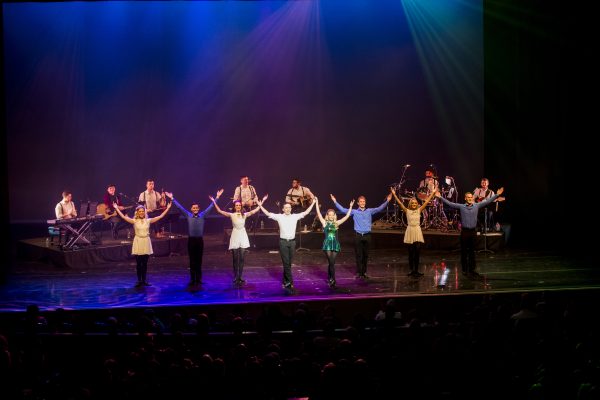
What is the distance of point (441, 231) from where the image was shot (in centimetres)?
1634

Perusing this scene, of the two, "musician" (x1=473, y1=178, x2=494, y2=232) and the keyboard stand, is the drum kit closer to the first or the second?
"musician" (x1=473, y1=178, x2=494, y2=232)

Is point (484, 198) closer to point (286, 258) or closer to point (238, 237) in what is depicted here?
point (286, 258)

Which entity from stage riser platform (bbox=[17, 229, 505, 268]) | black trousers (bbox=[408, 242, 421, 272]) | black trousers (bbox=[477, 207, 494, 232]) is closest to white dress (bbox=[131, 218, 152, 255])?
stage riser platform (bbox=[17, 229, 505, 268])

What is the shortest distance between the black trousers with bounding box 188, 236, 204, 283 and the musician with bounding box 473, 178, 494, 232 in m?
7.00

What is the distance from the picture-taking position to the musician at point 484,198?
1515 cm

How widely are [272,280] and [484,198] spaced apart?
585 cm

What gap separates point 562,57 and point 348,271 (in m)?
7.67

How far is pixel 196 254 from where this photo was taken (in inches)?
478

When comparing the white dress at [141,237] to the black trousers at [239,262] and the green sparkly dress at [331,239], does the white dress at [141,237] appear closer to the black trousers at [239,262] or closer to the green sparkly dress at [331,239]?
the black trousers at [239,262]

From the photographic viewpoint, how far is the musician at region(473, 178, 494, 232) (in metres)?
15.1

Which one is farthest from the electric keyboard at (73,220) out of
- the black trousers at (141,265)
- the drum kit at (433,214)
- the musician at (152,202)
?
the drum kit at (433,214)

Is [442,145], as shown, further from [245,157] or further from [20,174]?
[20,174]

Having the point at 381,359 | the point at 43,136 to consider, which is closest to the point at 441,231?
the point at 381,359

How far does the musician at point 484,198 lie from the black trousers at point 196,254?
700 cm
